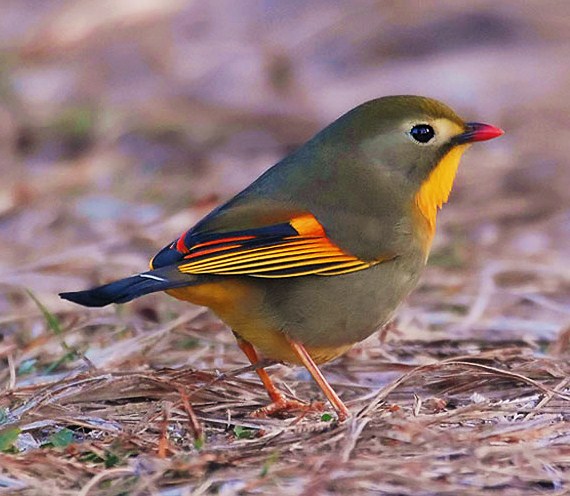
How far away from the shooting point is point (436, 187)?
16.9 ft

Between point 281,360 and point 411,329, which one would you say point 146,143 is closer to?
point 411,329

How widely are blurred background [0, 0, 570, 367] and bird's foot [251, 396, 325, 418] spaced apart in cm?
94

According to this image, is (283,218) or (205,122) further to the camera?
(205,122)

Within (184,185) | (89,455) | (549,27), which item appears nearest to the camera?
(89,455)

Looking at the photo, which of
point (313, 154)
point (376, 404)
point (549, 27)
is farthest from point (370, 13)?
point (376, 404)

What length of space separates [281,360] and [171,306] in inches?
72.6

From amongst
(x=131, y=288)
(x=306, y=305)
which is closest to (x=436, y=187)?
(x=306, y=305)

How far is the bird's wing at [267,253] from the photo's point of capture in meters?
4.52

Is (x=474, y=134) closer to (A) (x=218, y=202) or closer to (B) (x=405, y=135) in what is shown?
(B) (x=405, y=135)

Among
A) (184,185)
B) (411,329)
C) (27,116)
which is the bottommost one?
(411,329)

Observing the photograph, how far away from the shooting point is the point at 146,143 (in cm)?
994

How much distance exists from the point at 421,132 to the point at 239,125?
534 cm

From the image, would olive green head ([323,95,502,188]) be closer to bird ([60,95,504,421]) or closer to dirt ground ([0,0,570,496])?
bird ([60,95,504,421])

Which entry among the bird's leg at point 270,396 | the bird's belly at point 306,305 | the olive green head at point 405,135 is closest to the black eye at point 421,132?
the olive green head at point 405,135
